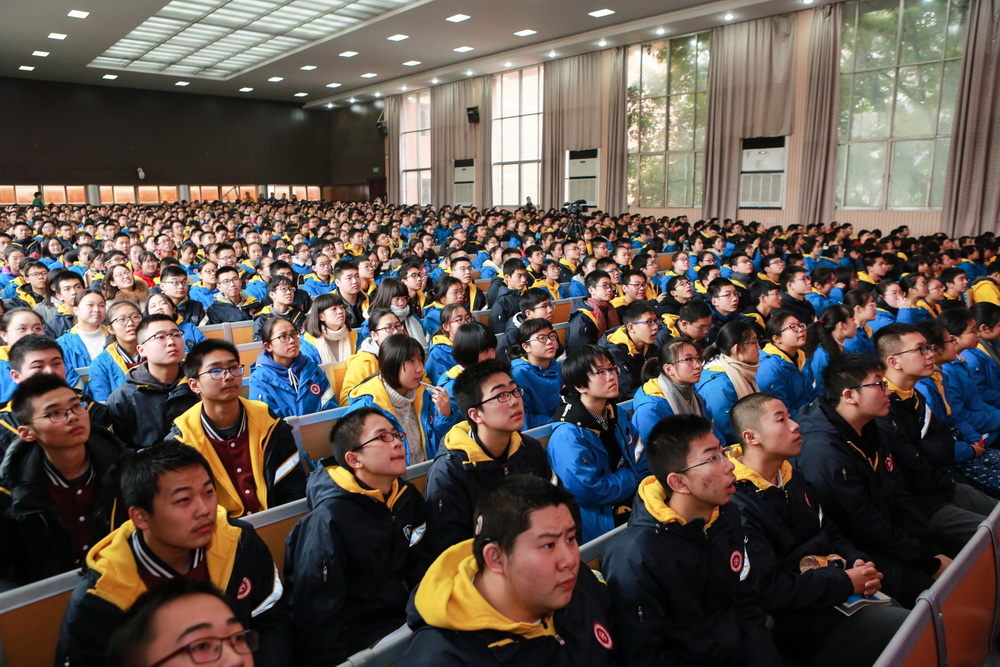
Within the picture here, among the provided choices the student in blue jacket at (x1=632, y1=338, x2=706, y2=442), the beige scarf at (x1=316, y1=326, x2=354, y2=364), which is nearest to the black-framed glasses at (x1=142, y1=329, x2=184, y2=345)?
the beige scarf at (x1=316, y1=326, x2=354, y2=364)

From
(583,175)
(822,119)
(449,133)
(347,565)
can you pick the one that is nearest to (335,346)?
(347,565)

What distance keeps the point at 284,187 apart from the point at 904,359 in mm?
28422

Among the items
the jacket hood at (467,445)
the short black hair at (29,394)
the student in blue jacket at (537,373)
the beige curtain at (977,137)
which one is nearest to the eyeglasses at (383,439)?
the jacket hood at (467,445)

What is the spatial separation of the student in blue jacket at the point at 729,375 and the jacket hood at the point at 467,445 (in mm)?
1450

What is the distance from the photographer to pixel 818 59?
1331 cm

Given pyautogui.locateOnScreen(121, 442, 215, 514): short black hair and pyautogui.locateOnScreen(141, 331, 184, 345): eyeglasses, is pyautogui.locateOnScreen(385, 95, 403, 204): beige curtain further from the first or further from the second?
pyautogui.locateOnScreen(121, 442, 215, 514): short black hair

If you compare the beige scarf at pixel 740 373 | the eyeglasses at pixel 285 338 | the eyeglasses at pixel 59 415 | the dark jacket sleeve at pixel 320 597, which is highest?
the eyeglasses at pixel 285 338

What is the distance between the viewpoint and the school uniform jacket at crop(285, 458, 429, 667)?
1.91 meters

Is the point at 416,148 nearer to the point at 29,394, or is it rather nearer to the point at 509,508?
the point at 29,394

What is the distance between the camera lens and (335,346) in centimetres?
430

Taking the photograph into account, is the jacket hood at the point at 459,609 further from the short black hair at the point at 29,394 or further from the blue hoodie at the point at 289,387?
the blue hoodie at the point at 289,387

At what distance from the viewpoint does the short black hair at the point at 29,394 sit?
2.15 meters

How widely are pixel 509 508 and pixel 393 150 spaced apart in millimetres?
25709

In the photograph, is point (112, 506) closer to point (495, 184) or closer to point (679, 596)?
point (679, 596)
